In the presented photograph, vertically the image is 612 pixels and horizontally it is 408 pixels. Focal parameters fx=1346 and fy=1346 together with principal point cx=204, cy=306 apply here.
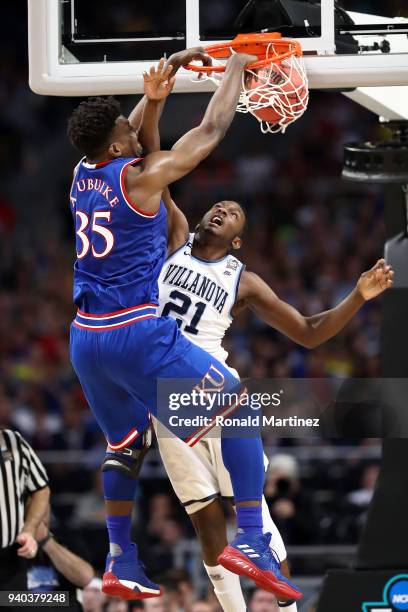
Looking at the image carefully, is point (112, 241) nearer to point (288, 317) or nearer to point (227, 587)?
point (288, 317)

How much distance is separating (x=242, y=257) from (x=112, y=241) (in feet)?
26.8

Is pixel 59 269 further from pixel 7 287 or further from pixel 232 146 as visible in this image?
pixel 232 146

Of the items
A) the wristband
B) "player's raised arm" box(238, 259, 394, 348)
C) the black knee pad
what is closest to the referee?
the wristband

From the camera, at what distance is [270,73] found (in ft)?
20.3

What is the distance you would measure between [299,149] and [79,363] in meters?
9.22

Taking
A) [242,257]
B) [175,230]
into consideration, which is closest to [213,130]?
[175,230]

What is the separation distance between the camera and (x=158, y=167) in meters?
5.89

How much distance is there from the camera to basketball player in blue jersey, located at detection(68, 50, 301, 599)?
19.5 feet

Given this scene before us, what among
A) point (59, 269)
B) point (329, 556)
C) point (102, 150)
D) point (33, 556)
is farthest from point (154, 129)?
point (59, 269)

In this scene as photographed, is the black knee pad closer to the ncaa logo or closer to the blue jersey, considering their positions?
the blue jersey

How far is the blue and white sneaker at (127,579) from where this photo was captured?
21.3 ft

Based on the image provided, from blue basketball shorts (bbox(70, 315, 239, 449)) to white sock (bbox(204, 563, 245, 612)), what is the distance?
47.5 inches

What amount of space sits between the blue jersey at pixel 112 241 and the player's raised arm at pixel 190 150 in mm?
81

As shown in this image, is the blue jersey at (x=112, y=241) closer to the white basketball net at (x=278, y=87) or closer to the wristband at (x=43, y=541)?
the white basketball net at (x=278, y=87)
